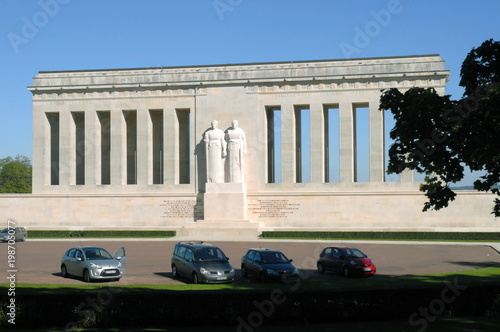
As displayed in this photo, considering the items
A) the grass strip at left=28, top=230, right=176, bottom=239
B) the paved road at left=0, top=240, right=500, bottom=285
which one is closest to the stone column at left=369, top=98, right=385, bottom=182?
the paved road at left=0, top=240, right=500, bottom=285

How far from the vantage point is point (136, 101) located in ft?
207

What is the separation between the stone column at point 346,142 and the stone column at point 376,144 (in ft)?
6.10

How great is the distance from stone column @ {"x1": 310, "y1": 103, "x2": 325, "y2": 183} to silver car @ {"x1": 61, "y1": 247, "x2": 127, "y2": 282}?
33772 millimetres

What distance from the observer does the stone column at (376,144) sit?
58000 millimetres

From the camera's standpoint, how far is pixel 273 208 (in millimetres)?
59188

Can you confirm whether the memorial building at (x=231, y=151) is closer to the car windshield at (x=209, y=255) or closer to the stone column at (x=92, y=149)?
the stone column at (x=92, y=149)

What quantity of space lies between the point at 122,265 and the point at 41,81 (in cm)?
4375

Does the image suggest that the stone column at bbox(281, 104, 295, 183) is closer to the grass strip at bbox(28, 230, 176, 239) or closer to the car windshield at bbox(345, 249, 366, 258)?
the grass strip at bbox(28, 230, 176, 239)

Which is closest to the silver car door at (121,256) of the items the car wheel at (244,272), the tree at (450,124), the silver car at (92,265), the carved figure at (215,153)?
the silver car at (92,265)

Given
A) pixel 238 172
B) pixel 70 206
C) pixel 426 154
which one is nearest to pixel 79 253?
pixel 426 154

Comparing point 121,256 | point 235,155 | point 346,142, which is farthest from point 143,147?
point 121,256

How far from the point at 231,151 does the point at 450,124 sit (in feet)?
133

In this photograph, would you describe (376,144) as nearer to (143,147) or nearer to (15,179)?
(143,147)

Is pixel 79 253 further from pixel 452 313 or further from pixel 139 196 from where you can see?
pixel 139 196
